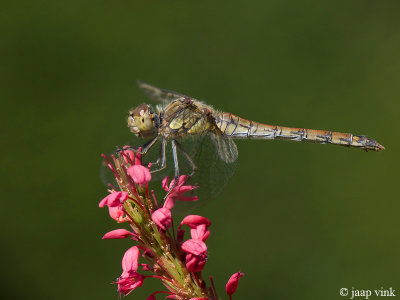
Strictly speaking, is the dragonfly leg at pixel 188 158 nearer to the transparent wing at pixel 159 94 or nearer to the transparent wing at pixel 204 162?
the transparent wing at pixel 204 162

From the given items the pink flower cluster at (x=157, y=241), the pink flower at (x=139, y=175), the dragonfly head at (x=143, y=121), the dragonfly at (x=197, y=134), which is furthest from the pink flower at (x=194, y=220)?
the dragonfly head at (x=143, y=121)

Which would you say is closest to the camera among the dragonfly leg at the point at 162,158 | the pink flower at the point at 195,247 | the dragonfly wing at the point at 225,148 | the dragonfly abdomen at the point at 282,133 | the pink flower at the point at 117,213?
the pink flower at the point at 195,247

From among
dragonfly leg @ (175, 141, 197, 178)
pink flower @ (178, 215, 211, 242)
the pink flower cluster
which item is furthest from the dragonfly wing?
pink flower @ (178, 215, 211, 242)

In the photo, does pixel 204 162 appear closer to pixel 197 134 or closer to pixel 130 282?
pixel 197 134

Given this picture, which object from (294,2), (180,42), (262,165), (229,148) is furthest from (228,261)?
(294,2)

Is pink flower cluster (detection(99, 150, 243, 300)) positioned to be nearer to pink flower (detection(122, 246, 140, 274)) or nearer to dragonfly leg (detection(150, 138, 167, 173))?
pink flower (detection(122, 246, 140, 274))

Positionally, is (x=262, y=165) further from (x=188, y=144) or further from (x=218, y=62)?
(x=188, y=144)
